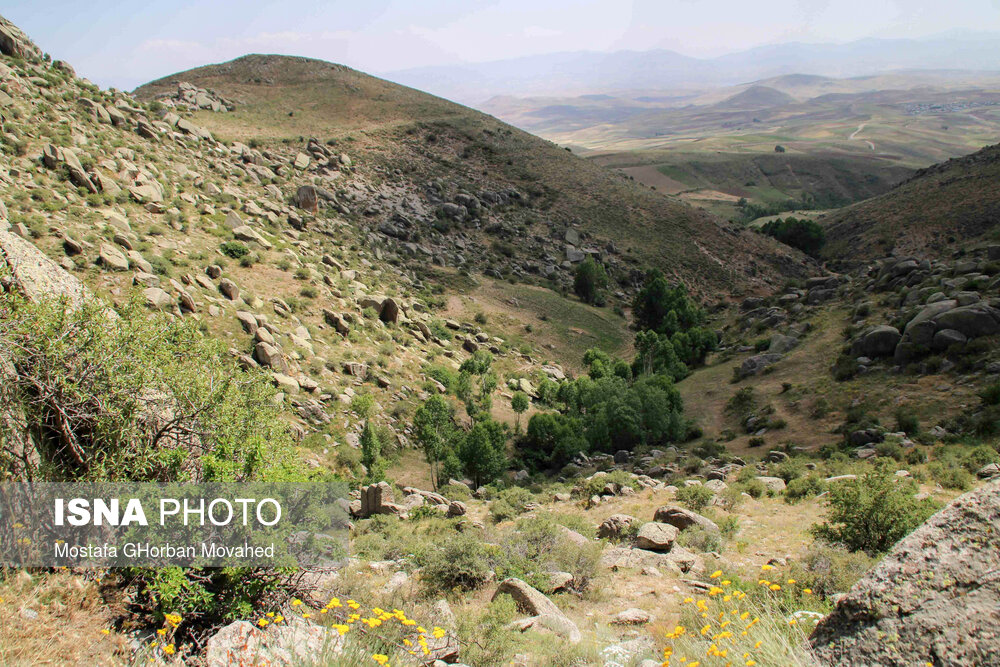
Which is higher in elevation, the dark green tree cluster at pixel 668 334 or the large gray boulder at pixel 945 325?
the large gray boulder at pixel 945 325

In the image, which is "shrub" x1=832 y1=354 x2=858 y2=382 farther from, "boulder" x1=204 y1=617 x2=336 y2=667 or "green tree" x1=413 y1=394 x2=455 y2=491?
"boulder" x1=204 y1=617 x2=336 y2=667

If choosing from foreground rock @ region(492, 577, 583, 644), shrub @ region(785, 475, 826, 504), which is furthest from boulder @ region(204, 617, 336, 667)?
shrub @ region(785, 475, 826, 504)

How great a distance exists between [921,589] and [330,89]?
84970mm

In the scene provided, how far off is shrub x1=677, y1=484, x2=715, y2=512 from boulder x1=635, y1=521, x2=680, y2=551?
3175mm

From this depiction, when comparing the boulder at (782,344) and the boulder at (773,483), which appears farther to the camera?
the boulder at (782,344)

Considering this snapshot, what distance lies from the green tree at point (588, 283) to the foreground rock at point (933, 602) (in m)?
48.3

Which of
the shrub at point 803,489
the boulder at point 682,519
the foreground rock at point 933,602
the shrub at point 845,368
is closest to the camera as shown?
the foreground rock at point 933,602

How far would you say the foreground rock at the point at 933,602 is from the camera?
404 centimetres

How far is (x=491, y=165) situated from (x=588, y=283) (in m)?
23.7

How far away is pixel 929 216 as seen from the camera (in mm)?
62250

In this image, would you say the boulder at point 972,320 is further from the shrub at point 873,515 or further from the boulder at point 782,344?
the shrub at point 873,515

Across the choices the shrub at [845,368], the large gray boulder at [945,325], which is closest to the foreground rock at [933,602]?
the large gray boulder at [945,325]

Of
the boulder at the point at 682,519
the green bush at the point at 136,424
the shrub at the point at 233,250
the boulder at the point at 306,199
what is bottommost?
the boulder at the point at 682,519
